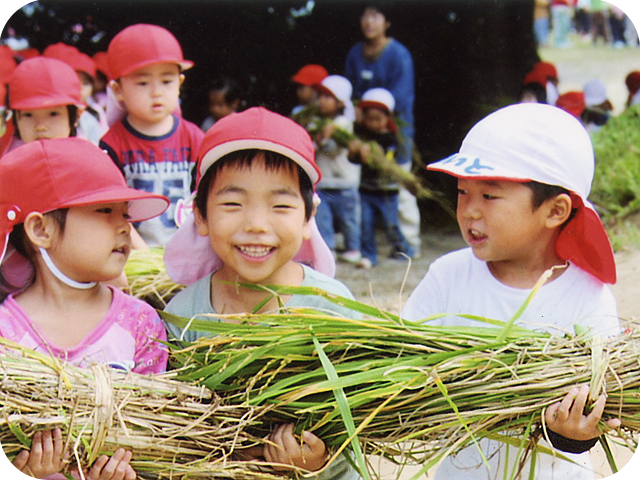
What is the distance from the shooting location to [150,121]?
300 centimetres

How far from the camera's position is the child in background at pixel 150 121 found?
9.56 feet

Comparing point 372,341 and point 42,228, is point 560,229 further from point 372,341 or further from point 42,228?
point 42,228

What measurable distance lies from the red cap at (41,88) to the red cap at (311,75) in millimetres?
1880

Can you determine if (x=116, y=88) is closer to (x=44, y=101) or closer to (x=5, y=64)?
(x=44, y=101)

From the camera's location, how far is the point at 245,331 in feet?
5.54

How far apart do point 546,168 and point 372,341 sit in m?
0.68

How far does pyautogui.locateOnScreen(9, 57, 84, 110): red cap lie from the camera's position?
9.54ft

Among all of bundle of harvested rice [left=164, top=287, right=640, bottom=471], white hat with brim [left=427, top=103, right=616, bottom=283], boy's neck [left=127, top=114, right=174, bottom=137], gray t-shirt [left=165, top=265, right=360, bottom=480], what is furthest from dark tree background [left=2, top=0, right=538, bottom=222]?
bundle of harvested rice [left=164, top=287, right=640, bottom=471]

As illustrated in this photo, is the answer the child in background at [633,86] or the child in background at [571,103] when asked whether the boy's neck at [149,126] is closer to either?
the child in background at [571,103]

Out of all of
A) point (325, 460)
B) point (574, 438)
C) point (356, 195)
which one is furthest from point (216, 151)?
point (356, 195)

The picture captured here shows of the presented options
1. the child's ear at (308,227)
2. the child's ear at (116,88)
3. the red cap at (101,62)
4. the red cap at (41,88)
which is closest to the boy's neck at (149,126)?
the child's ear at (116,88)

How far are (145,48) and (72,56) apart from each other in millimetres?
1927

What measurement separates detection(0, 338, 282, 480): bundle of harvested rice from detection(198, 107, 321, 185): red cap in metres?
0.65

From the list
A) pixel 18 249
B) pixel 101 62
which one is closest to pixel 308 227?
pixel 18 249
